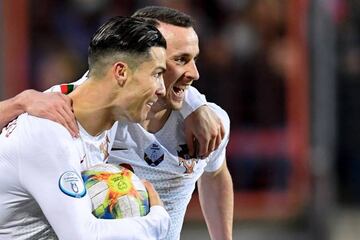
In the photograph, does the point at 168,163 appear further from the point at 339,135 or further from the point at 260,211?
the point at 339,135

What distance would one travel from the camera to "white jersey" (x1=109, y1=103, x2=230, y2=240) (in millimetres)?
5945

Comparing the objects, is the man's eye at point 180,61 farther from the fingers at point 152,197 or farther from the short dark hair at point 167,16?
the fingers at point 152,197

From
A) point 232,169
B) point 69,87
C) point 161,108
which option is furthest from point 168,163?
point 232,169

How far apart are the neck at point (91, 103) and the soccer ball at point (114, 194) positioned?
21cm

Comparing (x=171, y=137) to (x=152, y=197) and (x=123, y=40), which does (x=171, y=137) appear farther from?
(x=123, y=40)

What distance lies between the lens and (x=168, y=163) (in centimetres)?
605

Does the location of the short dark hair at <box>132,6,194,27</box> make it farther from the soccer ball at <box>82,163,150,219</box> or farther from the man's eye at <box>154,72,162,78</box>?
the soccer ball at <box>82,163,150,219</box>

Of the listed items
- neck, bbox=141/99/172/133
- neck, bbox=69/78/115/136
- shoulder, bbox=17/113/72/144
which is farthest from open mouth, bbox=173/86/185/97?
shoulder, bbox=17/113/72/144

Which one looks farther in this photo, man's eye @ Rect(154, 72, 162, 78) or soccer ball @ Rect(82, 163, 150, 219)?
man's eye @ Rect(154, 72, 162, 78)

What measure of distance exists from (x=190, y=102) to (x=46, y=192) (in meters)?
1.45

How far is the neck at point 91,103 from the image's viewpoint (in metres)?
5.15

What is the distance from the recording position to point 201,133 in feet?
19.8

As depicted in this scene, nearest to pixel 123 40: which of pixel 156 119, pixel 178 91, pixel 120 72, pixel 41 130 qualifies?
pixel 120 72

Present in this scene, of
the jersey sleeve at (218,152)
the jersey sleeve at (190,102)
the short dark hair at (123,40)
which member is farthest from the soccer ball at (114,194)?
the jersey sleeve at (218,152)
